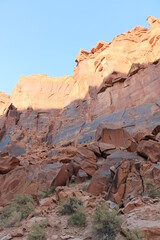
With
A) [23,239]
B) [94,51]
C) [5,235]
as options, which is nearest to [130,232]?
[23,239]

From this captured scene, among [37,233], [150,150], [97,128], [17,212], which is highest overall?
[97,128]

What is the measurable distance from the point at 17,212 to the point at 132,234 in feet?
16.2

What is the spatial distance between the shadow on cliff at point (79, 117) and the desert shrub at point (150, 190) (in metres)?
13.9

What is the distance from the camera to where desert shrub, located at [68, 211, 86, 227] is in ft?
21.7

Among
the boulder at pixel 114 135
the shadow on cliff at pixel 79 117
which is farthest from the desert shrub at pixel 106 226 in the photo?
the shadow on cliff at pixel 79 117

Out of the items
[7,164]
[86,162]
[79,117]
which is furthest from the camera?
[79,117]

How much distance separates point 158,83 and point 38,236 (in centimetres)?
2145

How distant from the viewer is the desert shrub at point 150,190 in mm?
7453

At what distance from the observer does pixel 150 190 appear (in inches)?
299

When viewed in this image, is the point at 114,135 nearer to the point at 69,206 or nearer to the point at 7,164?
the point at 7,164

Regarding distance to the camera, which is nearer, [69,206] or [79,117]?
[69,206]

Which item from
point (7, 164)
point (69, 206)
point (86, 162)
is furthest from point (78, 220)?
point (7, 164)

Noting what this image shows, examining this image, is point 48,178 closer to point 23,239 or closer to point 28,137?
point 23,239

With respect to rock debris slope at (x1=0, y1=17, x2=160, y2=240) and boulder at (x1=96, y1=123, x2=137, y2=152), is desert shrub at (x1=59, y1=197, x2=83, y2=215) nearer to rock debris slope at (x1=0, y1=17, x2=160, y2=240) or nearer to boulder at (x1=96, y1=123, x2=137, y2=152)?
rock debris slope at (x1=0, y1=17, x2=160, y2=240)
